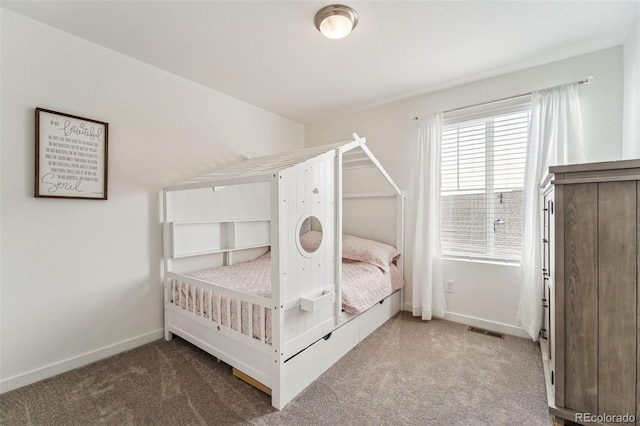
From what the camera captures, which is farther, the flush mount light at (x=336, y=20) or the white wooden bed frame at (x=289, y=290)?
the flush mount light at (x=336, y=20)

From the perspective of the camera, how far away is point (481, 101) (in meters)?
2.74

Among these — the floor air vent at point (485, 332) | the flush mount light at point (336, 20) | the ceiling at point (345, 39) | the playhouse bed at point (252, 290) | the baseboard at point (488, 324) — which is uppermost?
the ceiling at point (345, 39)

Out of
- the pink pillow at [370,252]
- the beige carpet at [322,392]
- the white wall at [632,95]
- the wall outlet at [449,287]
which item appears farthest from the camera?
the wall outlet at [449,287]

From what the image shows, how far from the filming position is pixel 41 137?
6.26 ft

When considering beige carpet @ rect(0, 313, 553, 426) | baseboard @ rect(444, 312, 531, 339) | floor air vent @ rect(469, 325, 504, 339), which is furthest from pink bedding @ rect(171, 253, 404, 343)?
floor air vent @ rect(469, 325, 504, 339)

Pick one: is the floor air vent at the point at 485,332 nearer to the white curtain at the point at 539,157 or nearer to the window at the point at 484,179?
the white curtain at the point at 539,157

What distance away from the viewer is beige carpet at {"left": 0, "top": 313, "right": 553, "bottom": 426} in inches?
61.2

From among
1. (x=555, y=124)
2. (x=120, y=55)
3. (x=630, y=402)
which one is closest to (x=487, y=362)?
(x=630, y=402)

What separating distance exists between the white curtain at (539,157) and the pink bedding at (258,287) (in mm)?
1157

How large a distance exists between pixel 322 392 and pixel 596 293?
1.58m

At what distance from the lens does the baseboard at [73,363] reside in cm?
181

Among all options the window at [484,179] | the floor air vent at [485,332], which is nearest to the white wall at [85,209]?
the window at [484,179]

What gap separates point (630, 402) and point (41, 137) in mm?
3681

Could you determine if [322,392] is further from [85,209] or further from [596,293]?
[85,209]
